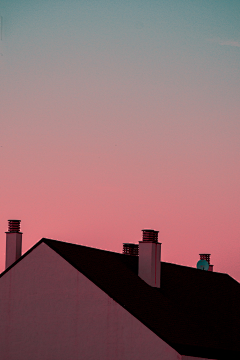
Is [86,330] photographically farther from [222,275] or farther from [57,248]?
[222,275]

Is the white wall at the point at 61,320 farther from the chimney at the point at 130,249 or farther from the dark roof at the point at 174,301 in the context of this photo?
the chimney at the point at 130,249

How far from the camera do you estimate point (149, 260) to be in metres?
39.5

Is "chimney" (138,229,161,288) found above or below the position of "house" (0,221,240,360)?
above

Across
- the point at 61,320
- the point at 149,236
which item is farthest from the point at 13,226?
the point at 149,236

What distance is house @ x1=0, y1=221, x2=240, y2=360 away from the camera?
31312 mm

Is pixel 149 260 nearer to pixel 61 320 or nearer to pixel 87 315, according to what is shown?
pixel 87 315

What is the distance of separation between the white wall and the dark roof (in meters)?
0.56

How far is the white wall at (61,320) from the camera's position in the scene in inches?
1229

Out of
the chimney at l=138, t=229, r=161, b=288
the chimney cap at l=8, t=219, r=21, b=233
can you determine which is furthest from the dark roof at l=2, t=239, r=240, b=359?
the chimney cap at l=8, t=219, r=21, b=233

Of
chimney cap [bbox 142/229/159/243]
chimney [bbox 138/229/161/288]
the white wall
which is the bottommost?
the white wall

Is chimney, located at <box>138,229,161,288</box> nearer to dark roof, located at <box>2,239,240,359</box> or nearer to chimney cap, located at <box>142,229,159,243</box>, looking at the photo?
chimney cap, located at <box>142,229,159,243</box>

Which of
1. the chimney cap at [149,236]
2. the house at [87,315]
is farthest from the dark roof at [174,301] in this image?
the chimney cap at [149,236]

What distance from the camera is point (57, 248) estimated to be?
1323 inches

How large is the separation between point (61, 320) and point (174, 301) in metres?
9.24
